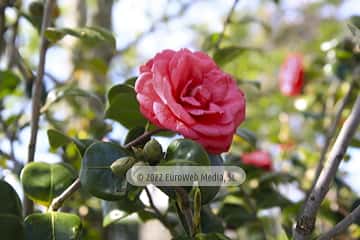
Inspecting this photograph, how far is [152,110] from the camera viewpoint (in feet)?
2.59

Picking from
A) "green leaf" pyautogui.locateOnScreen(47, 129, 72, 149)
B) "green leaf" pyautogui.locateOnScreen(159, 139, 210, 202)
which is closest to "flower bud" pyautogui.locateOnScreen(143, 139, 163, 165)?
"green leaf" pyautogui.locateOnScreen(159, 139, 210, 202)

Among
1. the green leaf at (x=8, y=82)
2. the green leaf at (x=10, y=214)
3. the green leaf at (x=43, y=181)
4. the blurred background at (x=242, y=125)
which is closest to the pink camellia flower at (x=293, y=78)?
the blurred background at (x=242, y=125)

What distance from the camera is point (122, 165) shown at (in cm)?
72

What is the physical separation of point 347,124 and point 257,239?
0.78 meters

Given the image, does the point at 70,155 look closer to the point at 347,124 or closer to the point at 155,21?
the point at 347,124

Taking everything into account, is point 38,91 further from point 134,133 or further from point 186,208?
point 186,208

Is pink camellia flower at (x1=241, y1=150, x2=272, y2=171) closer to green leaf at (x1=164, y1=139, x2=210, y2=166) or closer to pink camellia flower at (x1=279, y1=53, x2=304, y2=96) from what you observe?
pink camellia flower at (x1=279, y1=53, x2=304, y2=96)

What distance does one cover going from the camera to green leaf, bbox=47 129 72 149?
930 mm

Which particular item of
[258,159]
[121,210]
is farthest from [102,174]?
[258,159]

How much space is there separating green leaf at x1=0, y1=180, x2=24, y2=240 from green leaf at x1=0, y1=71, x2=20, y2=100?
57cm

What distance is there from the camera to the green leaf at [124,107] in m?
0.93

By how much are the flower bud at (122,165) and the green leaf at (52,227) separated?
3.9 inches

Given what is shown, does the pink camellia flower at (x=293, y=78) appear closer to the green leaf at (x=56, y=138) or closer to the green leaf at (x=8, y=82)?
the green leaf at (x=8, y=82)

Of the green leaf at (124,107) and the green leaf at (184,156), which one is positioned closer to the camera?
the green leaf at (184,156)
